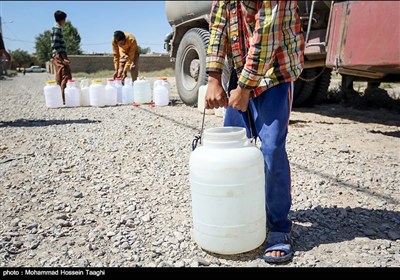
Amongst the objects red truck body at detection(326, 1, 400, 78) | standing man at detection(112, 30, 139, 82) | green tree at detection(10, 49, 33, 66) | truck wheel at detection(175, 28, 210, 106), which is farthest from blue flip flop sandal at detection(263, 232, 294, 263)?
green tree at detection(10, 49, 33, 66)

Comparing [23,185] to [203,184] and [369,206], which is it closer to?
[203,184]

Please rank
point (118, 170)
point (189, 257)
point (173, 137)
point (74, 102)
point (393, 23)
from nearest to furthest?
point (189, 257), point (118, 170), point (393, 23), point (173, 137), point (74, 102)

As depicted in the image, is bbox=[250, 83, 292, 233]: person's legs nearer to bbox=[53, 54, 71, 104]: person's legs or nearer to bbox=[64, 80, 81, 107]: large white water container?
bbox=[64, 80, 81, 107]: large white water container

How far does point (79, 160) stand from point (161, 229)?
5.86 feet

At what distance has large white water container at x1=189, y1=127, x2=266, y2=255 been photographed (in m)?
1.76

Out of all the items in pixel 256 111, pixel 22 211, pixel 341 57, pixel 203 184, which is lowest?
pixel 22 211

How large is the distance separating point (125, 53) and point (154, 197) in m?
6.03

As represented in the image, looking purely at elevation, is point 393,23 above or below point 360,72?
above

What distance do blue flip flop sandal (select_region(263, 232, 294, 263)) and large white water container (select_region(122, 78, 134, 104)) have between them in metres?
6.20

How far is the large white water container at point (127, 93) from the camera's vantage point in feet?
25.2

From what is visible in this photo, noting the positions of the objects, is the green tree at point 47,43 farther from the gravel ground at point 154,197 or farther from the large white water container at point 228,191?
the large white water container at point 228,191

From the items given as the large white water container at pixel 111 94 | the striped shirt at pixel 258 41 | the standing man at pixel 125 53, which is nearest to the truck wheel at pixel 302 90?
the large white water container at pixel 111 94

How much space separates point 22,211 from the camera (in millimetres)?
2570

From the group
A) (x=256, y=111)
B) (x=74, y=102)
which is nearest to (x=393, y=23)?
(x=256, y=111)
